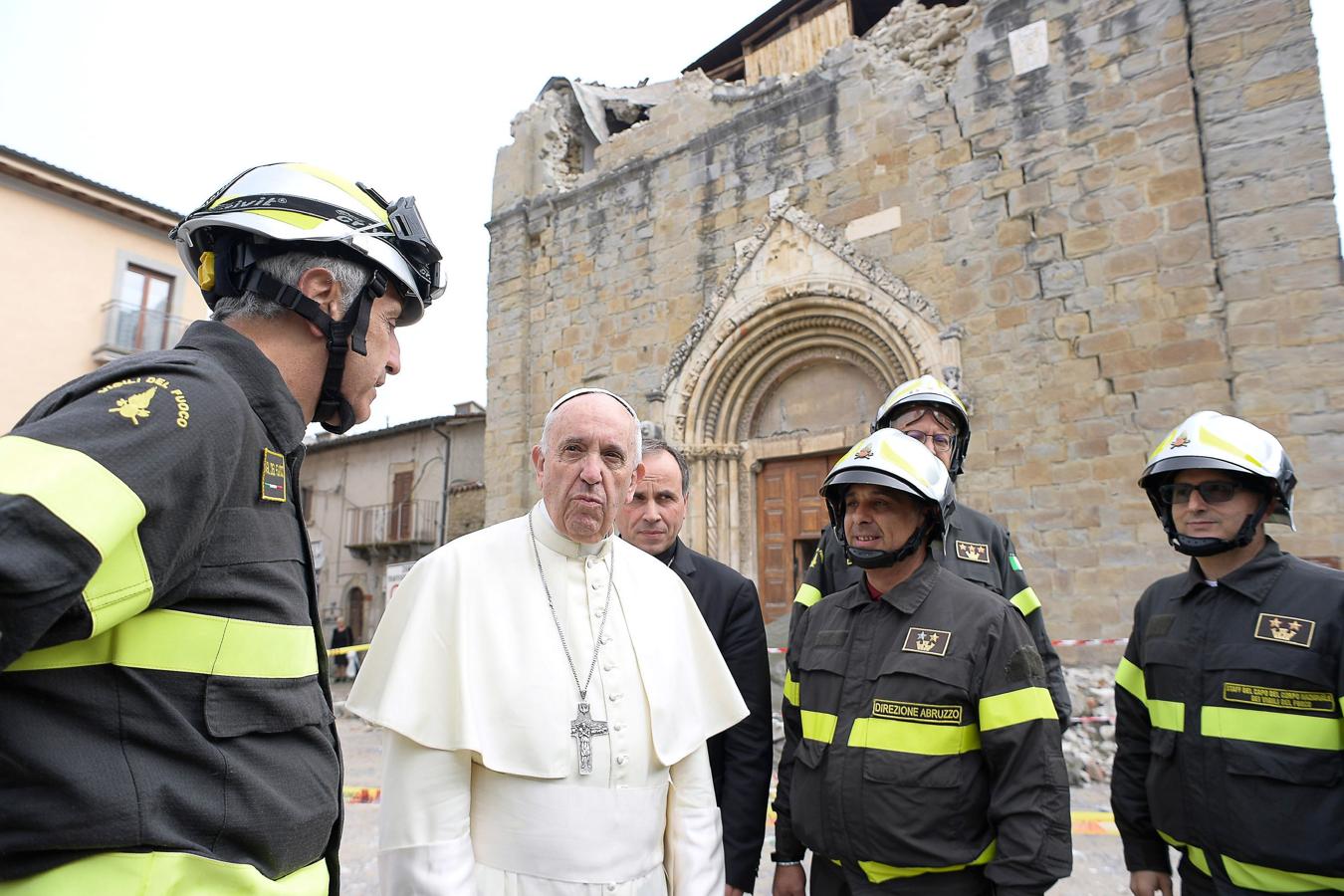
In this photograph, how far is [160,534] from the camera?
1.09 m

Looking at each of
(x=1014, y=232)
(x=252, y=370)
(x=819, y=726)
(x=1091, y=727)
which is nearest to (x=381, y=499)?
(x=1014, y=232)

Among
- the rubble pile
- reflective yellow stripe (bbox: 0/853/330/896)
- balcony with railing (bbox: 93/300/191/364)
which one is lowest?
the rubble pile

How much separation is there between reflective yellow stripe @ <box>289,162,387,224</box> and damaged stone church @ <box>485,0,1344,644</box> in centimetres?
696

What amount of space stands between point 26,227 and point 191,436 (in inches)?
741

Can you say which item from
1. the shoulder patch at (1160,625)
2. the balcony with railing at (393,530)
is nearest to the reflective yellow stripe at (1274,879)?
the shoulder patch at (1160,625)

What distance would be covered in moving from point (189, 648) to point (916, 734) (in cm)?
193

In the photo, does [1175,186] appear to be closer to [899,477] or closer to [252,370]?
[899,477]

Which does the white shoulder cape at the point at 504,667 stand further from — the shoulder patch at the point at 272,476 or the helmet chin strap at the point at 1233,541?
the helmet chin strap at the point at 1233,541

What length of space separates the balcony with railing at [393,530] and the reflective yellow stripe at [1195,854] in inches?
765

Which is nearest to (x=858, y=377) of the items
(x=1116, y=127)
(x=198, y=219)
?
(x=1116, y=127)

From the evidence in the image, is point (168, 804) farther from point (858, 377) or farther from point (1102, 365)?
point (858, 377)

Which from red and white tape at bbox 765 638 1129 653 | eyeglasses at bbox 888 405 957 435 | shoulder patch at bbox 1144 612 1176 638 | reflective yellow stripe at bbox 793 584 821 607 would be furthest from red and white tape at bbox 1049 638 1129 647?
reflective yellow stripe at bbox 793 584 821 607

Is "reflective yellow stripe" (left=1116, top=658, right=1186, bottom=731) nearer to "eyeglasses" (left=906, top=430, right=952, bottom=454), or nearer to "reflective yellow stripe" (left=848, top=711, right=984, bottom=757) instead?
"reflective yellow stripe" (left=848, top=711, right=984, bottom=757)

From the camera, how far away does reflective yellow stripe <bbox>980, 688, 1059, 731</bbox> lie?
2.27 m
